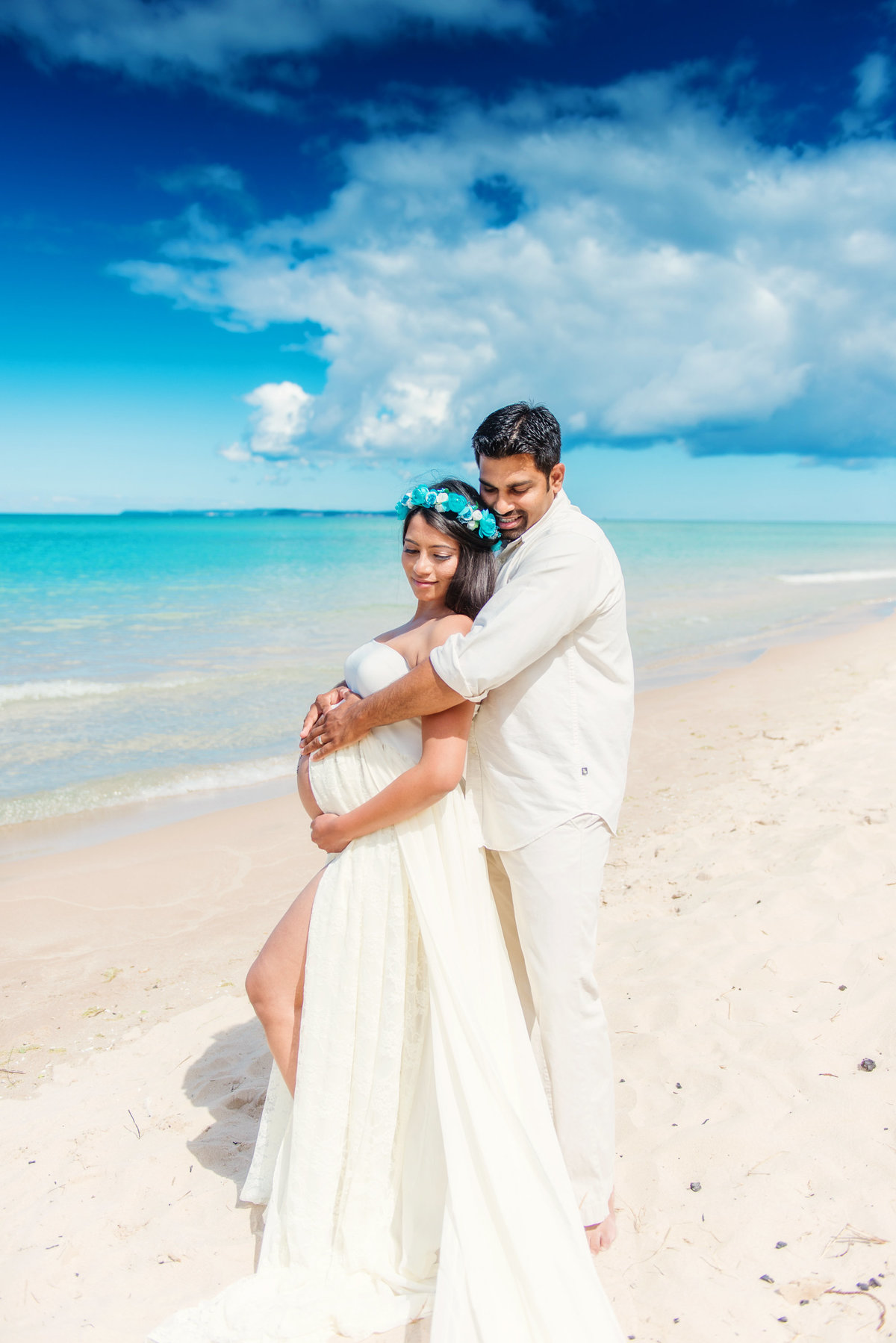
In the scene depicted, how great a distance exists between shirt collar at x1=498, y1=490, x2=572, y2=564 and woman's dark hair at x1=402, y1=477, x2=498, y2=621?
0.08 metres

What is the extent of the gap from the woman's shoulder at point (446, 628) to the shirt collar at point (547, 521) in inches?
11.5

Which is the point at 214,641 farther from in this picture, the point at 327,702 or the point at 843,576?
the point at 843,576

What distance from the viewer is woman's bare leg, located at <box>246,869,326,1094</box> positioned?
2744 millimetres

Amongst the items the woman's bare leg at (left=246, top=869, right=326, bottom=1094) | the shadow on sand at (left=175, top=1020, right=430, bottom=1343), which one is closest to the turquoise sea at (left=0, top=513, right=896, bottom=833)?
the shadow on sand at (left=175, top=1020, right=430, bottom=1343)

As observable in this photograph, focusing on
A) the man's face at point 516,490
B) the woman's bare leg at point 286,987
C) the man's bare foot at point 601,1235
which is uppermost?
the man's face at point 516,490

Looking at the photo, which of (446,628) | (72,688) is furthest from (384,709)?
(72,688)

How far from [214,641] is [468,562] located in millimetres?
15503

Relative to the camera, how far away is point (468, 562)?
9.43ft

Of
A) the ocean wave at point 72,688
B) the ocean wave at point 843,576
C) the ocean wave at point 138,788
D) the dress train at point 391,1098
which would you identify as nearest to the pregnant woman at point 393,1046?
the dress train at point 391,1098

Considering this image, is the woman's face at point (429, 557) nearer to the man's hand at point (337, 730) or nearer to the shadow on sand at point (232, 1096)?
the man's hand at point (337, 730)

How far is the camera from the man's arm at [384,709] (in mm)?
2477

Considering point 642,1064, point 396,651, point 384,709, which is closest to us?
point 384,709

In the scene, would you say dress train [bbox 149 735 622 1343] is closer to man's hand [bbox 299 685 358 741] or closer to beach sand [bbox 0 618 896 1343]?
man's hand [bbox 299 685 358 741]

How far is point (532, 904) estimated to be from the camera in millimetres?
2674
